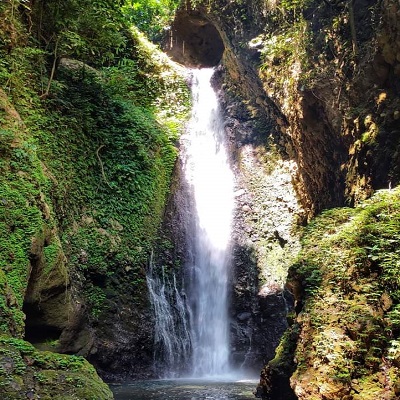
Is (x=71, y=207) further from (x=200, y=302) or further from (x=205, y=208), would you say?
(x=205, y=208)

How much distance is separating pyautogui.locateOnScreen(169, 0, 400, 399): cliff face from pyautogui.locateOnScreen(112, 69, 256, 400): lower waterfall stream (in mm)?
504

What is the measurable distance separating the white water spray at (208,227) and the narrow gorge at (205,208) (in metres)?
0.05

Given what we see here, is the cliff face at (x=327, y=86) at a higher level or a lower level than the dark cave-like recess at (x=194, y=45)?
lower

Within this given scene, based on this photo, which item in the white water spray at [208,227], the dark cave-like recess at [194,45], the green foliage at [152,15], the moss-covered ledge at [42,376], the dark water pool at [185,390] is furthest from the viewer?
the green foliage at [152,15]

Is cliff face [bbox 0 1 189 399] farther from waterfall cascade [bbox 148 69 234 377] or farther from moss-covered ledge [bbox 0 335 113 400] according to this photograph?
waterfall cascade [bbox 148 69 234 377]

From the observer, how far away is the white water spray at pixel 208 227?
1120 centimetres

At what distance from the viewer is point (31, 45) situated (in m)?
10.8

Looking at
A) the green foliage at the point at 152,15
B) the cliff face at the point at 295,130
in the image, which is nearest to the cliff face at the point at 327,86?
the cliff face at the point at 295,130

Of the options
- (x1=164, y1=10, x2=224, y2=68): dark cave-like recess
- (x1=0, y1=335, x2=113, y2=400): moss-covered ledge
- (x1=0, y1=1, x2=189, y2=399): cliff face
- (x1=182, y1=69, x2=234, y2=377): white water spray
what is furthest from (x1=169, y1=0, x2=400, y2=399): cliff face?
(x1=0, y1=1, x2=189, y2=399): cliff face

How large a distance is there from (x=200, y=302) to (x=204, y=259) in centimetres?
148

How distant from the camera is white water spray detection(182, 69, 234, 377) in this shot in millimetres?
11203

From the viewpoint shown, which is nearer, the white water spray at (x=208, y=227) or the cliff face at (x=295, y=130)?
the cliff face at (x=295, y=130)

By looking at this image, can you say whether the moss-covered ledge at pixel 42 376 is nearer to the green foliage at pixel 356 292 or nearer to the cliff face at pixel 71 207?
the cliff face at pixel 71 207

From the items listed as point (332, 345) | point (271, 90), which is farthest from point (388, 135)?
point (271, 90)
